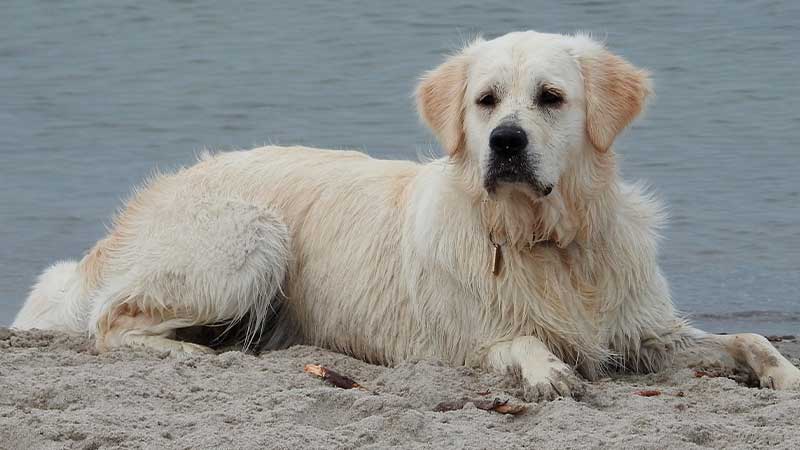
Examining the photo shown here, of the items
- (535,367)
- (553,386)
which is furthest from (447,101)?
(553,386)

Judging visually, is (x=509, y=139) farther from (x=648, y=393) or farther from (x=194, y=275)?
(x=194, y=275)

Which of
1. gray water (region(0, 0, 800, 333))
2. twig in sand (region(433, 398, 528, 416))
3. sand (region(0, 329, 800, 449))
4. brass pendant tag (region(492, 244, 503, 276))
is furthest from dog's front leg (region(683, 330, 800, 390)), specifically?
gray water (region(0, 0, 800, 333))

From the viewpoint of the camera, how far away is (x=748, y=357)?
17.4 ft

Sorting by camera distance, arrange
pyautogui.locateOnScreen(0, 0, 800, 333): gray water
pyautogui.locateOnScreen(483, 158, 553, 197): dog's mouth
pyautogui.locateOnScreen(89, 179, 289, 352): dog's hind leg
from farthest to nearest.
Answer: pyautogui.locateOnScreen(0, 0, 800, 333): gray water → pyautogui.locateOnScreen(89, 179, 289, 352): dog's hind leg → pyautogui.locateOnScreen(483, 158, 553, 197): dog's mouth

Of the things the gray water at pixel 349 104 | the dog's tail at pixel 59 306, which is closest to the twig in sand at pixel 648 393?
the gray water at pixel 349 104

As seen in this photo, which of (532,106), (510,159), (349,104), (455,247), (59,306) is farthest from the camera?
(349,104)

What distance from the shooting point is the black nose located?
16.1ft

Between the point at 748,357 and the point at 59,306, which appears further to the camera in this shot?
the point at 59,306

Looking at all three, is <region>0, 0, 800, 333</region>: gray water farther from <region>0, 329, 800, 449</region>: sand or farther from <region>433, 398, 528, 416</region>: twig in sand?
<region>433, 398, 528, 416</region>: twig in sand

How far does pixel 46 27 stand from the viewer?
1477 centimetres

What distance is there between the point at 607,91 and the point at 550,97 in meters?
0.30

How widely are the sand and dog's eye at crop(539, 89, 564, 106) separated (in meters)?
1.04

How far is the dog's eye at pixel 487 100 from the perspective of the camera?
204 inches

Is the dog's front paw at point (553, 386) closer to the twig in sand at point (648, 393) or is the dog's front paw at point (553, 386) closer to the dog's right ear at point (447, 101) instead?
the twig in sand at point (648, 393)
